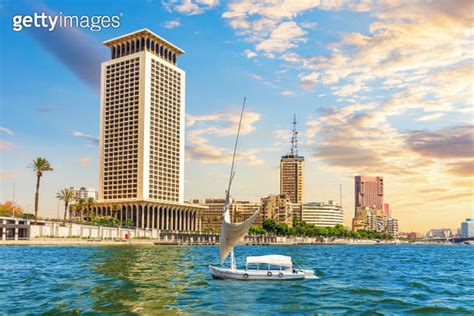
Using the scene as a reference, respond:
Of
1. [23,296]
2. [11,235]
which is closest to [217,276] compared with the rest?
[23,296]

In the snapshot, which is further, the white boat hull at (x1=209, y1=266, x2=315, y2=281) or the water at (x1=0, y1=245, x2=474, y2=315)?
the white boat hull at (x1=209, y1=266, x2=315, y2=281)

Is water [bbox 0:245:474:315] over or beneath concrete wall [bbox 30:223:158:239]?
beneath

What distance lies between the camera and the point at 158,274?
61062mm

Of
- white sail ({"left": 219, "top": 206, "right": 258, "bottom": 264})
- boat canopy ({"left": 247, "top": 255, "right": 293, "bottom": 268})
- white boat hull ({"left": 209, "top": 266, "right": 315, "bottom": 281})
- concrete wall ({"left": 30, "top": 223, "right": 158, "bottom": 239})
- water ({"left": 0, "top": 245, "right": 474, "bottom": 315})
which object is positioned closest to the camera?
water ({"left": 0, "top": 245, "right": 474, "bottom": 315})

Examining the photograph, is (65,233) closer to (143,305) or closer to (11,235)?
(11,235)

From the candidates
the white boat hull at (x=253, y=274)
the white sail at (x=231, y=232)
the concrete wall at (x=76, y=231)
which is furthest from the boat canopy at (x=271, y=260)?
the concrete wall at (x=76, y=231)

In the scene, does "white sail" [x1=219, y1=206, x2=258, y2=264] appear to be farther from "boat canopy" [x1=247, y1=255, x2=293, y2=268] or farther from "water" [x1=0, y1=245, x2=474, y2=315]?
"water" [x1=0, y1=245, x2=474, y2=315]

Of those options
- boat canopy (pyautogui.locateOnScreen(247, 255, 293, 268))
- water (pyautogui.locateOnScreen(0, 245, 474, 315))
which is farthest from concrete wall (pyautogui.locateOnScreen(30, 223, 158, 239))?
boat canopy (pyautogui.locateOnScreen(247, 255, 293, 268))

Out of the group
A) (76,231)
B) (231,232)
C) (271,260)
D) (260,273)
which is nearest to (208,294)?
(231,232)

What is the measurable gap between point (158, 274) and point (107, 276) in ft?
21.5

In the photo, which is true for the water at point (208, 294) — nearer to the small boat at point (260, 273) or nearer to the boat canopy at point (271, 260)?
the small boat at point (260, 273)

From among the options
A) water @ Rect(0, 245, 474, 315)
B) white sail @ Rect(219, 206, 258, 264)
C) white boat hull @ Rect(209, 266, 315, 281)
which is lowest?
water @ Rect(0, 245, 474, 315)

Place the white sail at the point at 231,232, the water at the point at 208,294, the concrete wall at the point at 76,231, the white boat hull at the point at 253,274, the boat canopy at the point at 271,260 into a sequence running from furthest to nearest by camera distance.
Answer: the concrete wall at the point at 76,231
the boat canopy at the point at 271,260
the white boat hull at the point at 253,274
the white sail at the point at 231,232
the water at the point at 208,294

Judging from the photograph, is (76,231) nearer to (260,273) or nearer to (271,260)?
(260,273)
